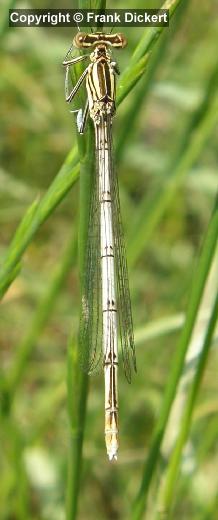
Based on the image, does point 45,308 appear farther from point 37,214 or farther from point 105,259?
point 37,214

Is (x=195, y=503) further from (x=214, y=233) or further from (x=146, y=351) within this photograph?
(x=214, y=233)

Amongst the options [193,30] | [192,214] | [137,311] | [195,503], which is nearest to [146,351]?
[137,311]

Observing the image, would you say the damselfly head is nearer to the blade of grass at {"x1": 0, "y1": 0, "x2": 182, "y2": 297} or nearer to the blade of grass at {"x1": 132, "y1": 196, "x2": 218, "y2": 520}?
the blade of grass at {"x1": 0, "y1": 0, "x2": 182, "y2": 297}

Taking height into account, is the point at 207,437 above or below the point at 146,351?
below

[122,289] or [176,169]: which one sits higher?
[176,169]

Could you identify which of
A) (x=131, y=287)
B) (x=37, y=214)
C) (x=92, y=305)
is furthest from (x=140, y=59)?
(x=131, y=287)

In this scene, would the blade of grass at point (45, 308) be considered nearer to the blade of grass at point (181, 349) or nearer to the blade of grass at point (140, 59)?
the blade of grass at point (181, 349)

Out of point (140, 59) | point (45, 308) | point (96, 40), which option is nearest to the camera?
point (140, 59)
